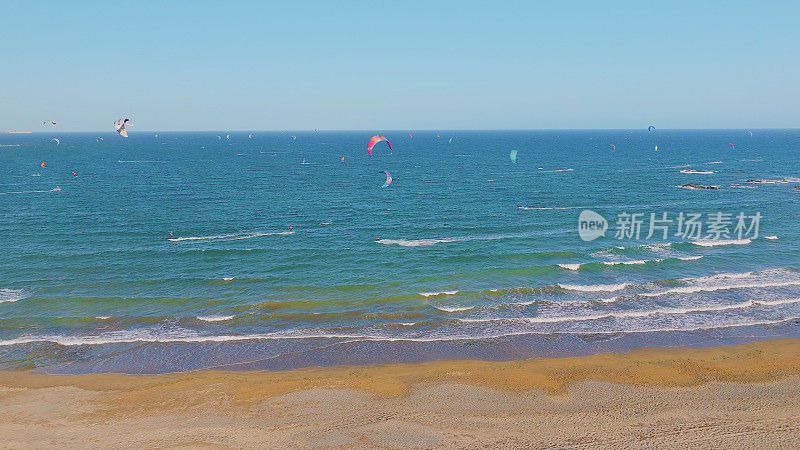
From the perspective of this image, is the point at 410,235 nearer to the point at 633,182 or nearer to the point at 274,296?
the point at 274,296

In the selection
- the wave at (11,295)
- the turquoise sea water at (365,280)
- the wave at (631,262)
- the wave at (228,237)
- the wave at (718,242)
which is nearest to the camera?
the turquoise sea water at (365,280)

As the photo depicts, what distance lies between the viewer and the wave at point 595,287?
35.1 meters

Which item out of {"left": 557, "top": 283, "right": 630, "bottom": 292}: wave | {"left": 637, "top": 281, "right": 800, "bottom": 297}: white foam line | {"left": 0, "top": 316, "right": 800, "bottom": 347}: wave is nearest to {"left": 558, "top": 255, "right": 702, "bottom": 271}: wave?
{"left": 557, "top": 283, "right": 630, "bottom": 292}: wave

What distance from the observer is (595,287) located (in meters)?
35.5

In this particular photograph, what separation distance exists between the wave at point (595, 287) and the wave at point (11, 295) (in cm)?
3592

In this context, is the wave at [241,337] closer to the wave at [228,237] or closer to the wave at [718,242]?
the wave at [718,242]

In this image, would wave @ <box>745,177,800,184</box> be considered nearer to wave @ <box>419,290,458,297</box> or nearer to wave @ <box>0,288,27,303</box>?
wave @ <box>419,290,458,297</box>

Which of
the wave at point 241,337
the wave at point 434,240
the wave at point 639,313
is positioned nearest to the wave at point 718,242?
the wave at point 639,313

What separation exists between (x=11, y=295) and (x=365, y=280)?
23.3 meters

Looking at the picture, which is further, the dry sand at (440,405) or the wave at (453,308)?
the wave at (453,308)

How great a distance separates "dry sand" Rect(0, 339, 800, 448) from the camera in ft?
60.7

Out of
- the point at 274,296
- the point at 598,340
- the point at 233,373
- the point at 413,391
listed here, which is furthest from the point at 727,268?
the point at 233,373

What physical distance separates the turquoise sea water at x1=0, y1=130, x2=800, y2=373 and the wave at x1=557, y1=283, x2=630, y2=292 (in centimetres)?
20

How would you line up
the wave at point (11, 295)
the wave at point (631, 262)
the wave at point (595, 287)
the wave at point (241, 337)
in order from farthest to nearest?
1. the wave at point (631, 262)
2. the wave at point (595, 287)
3. the wave at point (11, 295)
4. the wave at point (241, 337)
